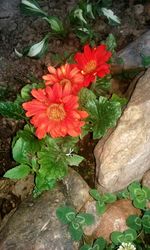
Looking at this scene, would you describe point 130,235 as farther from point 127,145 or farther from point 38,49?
point 38,49

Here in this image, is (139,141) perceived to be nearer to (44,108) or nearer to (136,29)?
(44,108)

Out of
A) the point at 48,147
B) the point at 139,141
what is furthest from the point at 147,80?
the point at 48,147

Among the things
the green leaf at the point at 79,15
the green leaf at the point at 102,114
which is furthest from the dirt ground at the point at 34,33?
the green leaf at the point at 102,114

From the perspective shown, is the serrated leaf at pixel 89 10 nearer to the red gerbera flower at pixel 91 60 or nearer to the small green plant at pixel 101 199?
the red gerbera flower at pixel 91 60

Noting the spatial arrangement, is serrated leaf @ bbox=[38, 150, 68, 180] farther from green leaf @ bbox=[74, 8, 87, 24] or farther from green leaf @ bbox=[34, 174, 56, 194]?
green leaf @ bbox=[74, 8, 87, 24]

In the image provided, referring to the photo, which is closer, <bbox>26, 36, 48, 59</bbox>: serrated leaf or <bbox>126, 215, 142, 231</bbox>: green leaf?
<bbox>126, 215, 142, 231</bbox>: green leaf

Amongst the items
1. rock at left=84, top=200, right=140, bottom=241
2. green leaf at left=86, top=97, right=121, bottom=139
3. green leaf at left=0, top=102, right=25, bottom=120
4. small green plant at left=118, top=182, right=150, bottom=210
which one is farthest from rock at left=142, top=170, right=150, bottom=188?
green leaf at left=0, top=102, right=25, bottom=120
